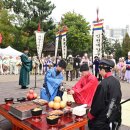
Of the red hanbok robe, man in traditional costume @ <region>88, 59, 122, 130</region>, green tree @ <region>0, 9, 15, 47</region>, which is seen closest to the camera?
man in traditional costume @ <region>88, 59, 122, 130</region>

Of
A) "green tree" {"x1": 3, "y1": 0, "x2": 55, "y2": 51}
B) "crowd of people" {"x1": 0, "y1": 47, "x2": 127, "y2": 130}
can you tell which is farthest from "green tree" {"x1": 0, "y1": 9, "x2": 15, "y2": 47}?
"crowd of people" {"x1": 0, "y1": 47, "x2": 127, "y2": 130}

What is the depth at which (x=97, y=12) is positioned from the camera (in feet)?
29.7

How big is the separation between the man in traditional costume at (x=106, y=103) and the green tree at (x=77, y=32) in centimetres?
3275

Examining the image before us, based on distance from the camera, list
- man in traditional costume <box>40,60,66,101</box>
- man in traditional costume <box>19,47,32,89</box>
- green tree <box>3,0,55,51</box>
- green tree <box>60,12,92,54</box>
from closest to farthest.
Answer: man in traditional costume <box>40,60,66,101</box> < man in traditional costume <box>19,47,32,89</box> < green tree <box>3,0,55,51</box> < green tree <box>60,12,92,54</box>

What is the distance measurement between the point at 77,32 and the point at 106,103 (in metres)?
33.9

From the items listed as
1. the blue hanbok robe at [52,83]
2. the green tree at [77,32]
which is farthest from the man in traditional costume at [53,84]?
the green tree at [77,32]

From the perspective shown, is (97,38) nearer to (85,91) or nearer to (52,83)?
(52,83)

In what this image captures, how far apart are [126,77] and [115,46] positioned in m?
44.0

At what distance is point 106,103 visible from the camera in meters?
3.04

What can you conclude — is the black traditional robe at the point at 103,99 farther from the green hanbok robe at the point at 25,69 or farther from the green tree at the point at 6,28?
the green tree at the point at 6,28

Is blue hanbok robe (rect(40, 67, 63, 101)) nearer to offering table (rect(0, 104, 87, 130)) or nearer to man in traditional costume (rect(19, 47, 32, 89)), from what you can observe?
offering table (rect(0, 104, 87, 130))

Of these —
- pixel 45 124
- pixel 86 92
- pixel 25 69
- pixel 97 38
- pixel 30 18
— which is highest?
pixel 30 18

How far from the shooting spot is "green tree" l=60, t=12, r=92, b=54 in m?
36.1

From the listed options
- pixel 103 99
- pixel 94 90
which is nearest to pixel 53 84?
pixel 94 90
